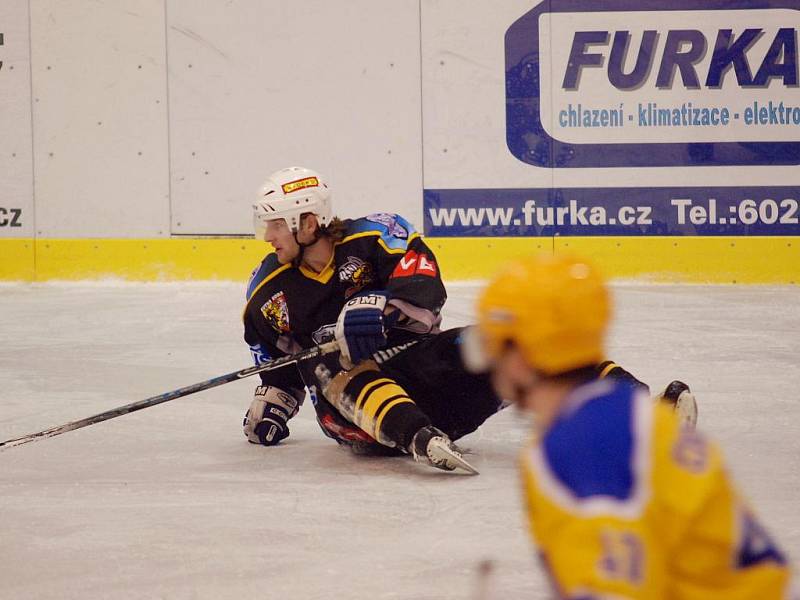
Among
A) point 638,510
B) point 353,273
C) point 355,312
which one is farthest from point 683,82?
point 638,510

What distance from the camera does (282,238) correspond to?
10.8 ft

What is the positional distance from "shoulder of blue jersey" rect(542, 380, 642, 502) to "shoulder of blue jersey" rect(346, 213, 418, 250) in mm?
2258

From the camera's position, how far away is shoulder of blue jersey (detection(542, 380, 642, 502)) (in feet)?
3.52

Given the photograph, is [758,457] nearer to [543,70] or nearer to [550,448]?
[550,448]

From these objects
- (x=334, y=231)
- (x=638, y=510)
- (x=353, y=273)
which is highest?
(x=334, y=231)

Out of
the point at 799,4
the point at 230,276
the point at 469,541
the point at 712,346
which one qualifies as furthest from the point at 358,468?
the point at 799,4

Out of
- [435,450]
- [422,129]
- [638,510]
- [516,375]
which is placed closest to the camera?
[638,510]

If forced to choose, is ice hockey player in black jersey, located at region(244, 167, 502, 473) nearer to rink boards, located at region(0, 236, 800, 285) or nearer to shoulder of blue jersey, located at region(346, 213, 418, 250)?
shoulder of blue jersey, located at region(346, 213, 418, 250)

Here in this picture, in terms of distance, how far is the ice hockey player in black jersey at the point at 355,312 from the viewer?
10.5 feet

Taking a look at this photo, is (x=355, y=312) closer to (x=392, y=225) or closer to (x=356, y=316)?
(x=356, y=316)

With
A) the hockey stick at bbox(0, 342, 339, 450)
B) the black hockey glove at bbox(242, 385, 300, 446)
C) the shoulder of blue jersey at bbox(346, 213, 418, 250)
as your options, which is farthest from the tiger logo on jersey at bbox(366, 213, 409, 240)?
the black hockey glove at bbox(242, 385, 300, 446)

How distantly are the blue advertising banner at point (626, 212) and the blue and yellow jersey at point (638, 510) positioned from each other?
5.99 metres

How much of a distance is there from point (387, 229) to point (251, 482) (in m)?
0.73

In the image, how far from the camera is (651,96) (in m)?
7.03
